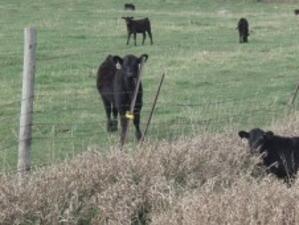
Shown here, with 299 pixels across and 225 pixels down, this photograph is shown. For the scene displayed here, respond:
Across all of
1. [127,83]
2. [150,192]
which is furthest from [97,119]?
[150,192]

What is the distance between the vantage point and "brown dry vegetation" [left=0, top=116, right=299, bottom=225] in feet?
22.0

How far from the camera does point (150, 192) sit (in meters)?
7.97

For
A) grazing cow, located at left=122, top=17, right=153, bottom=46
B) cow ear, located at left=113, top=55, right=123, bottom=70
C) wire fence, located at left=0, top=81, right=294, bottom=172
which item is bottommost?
grazing cow, located at left=122, top=17, right=153, bottom=46

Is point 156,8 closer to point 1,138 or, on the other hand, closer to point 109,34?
point 109,34

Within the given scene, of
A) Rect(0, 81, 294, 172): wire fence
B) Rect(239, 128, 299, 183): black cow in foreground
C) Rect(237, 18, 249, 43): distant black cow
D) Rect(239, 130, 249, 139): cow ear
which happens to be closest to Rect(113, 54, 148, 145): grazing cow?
Rect(0, 81, 294, 172): wire fence

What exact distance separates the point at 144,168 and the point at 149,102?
896 centimetres

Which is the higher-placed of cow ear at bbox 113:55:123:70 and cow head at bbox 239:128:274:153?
cow ear at bbox 113:55:123:70

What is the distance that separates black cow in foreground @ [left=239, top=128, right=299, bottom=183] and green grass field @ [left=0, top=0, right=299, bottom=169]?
99 cm

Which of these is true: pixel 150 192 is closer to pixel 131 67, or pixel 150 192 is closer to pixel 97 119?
pixel 131 67

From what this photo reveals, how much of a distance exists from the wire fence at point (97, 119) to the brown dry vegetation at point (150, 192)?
5.65ft

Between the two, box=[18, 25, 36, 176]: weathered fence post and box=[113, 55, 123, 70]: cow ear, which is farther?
box=[113, 55, 123, 70]: cow ear

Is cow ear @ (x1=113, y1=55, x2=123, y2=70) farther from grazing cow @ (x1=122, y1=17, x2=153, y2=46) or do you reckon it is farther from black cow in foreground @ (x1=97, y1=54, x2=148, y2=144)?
grazing cow @ (x1=122, y1=17, x2=153, y2=46)

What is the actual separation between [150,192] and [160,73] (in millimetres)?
14659

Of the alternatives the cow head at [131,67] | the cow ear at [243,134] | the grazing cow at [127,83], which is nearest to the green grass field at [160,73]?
the grazing cow at [127,83]
